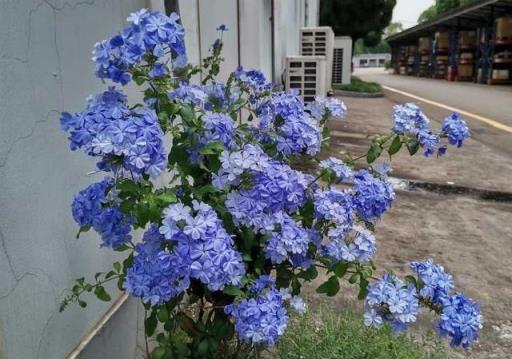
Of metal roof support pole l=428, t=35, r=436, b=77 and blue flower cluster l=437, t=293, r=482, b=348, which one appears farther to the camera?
metal roof support pole l=428, t=35, r=436, b=77

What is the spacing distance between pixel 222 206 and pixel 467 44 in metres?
29.5

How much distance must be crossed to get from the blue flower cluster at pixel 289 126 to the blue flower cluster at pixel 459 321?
650 mm

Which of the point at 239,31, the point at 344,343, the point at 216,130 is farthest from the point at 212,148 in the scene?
the point at 239,31

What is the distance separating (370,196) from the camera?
1.66 metres

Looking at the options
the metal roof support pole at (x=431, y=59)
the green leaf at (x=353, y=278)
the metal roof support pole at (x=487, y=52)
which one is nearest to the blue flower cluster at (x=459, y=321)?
the green leaf at (x=353, y=278)

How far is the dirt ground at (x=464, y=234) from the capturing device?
2.98m

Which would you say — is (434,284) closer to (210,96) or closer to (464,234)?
(210,96)

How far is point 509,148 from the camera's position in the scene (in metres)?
8.04

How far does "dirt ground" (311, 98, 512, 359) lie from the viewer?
9.79 ft

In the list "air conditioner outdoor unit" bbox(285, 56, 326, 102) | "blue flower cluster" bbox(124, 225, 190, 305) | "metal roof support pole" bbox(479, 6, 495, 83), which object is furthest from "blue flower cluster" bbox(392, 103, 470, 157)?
"metal roof support pole" bbox(479, 6, 495, 83)

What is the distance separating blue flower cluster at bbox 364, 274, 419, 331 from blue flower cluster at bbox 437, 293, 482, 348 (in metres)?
0.09

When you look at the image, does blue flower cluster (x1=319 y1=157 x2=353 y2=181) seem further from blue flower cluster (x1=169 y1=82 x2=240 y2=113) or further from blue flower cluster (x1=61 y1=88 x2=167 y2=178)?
blue flower cluster (x1=61 y1=88 x2=167 y2=178)

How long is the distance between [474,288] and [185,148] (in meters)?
2.52

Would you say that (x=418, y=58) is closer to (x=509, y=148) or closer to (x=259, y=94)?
(x=509, y=148)
